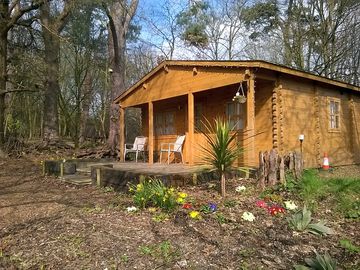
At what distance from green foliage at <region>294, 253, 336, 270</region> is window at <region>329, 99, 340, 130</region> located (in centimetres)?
787

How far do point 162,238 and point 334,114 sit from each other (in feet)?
28.4

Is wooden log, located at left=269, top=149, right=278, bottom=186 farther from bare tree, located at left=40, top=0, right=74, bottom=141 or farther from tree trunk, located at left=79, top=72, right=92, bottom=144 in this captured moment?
tree trunk, located at left=79, top=72, right=92, bottom=144

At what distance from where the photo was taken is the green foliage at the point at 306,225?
4.66 metres

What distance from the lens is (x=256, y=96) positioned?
365 inches

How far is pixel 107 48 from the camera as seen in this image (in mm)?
20047

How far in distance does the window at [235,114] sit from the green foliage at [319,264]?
19.4 feet

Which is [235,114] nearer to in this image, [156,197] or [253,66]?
[253,66]

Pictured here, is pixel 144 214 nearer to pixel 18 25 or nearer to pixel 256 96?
pixel 256 96

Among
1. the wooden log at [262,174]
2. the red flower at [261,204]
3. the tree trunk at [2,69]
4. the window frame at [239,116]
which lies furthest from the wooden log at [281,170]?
→ the tree trunk at [2,69]

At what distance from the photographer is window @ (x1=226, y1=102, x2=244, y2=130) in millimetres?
9493

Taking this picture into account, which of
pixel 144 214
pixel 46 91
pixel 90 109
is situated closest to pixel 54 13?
pixel 46 91

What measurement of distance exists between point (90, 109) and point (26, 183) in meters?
16.5

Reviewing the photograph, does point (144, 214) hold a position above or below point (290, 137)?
below

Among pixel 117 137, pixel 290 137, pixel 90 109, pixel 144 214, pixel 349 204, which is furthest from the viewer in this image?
pixel 90 109
